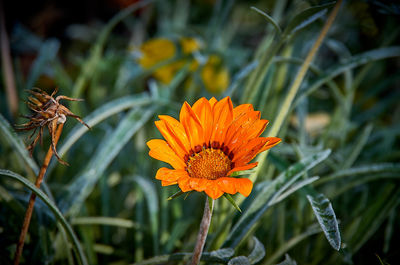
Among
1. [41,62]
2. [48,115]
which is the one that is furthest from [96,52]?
[48,115]

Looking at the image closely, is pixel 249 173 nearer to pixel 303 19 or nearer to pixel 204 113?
pixel 204 113

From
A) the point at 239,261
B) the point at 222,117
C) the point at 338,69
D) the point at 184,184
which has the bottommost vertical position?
the point at 239,261

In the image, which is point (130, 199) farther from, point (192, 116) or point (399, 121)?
point (399, 121)

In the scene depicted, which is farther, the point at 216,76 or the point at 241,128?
the point at 216,76

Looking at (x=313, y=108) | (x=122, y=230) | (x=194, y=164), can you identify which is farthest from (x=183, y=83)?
(x=194, y=164)

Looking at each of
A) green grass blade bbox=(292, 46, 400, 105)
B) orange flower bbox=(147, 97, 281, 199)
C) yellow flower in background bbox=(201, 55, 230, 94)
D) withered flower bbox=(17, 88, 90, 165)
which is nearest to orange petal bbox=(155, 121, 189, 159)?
Answer: orange flower bbox=(147, 97, 281, 199)

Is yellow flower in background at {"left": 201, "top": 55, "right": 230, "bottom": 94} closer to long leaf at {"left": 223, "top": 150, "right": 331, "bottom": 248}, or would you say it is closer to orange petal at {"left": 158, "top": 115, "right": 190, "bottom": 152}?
long leaf at {"left": 223, "top": 150, "right": 331, "bottom": 248}

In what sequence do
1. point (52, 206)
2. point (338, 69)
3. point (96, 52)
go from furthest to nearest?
point (96, 52), point (338, 69), point (52, 206)
